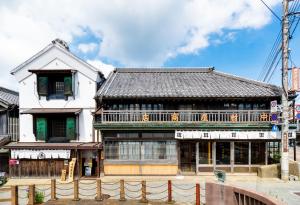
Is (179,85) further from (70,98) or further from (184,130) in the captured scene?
(70,98)

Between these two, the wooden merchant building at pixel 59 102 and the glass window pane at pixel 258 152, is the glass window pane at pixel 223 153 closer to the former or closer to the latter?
the glass window pane at pixel 258 152

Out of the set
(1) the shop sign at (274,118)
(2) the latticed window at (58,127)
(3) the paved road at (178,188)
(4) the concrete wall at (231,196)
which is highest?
(1) the shop sign at (274,118)

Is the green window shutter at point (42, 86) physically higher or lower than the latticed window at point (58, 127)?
higher

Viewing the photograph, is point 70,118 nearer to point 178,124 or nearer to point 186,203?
point 178,124

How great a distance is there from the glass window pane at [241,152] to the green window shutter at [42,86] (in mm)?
17996

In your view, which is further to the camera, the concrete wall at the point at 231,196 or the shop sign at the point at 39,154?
the shop sign at the point at 39,154

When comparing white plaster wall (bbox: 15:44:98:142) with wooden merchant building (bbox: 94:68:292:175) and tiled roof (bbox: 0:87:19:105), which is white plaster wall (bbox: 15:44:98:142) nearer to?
wooden merchant building (bbox: 94:68:292:175)

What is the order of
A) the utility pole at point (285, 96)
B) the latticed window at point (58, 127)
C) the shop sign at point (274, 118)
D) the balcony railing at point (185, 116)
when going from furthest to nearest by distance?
the latticed window at point (58, 127), the balcony railing at point (185, 116), the shop sign at point (274, 118), the utility pole at point (285, 96)


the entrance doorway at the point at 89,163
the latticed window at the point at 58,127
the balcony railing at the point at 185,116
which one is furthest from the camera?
the latticed window at the point at 58,127

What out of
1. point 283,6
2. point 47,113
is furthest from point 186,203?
point 283,6

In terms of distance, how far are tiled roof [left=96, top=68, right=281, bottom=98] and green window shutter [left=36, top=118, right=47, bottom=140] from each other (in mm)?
5667

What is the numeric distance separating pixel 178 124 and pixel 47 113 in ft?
38.4

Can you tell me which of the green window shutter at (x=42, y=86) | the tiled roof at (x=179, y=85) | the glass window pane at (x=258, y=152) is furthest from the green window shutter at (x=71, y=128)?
the glass window pane at (x=258, y=152)

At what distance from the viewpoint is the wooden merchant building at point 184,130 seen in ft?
64.5
